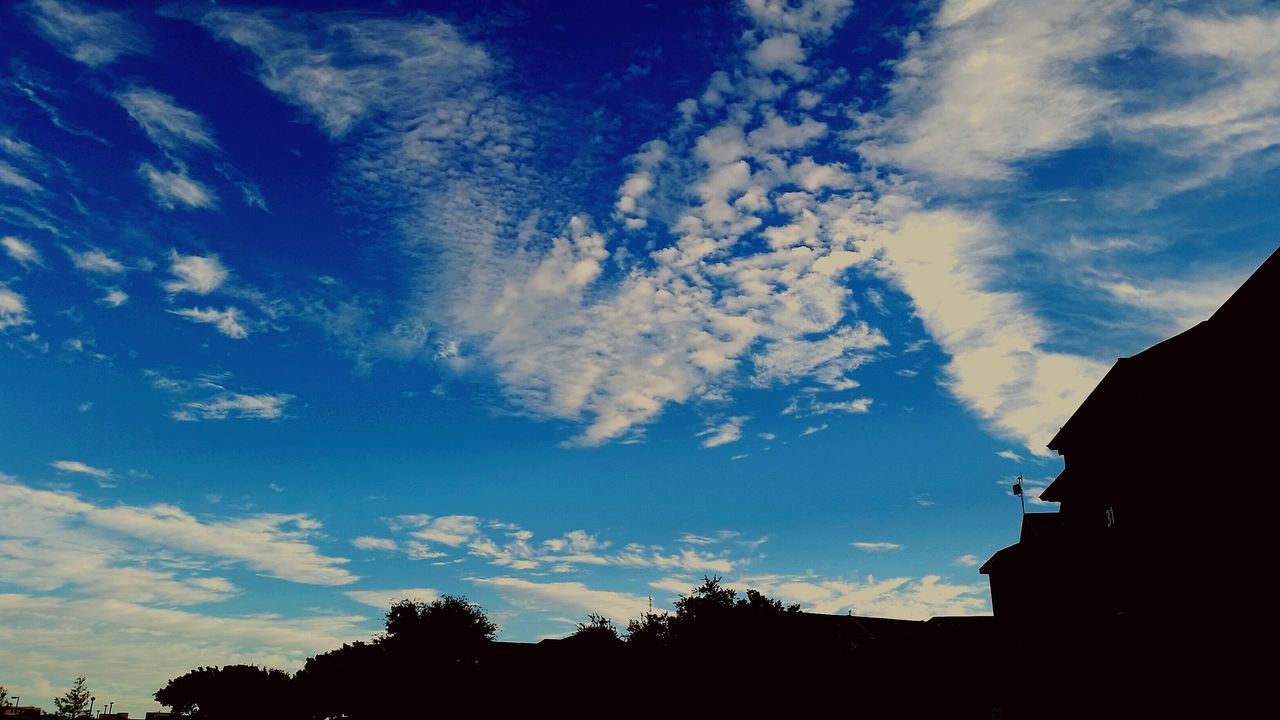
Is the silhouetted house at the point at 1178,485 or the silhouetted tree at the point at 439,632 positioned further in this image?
the silhouetted tree at the point at 439,632

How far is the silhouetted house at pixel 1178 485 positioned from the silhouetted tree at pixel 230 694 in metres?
96.6

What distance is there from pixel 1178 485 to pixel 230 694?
109m

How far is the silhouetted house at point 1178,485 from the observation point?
27.3 m

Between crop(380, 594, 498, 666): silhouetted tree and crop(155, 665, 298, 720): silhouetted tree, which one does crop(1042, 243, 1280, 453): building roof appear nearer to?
crop(380, 594, 498, 666): silhouetted tree

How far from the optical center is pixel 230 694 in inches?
4178

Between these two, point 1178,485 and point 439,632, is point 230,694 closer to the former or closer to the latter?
point 439,632

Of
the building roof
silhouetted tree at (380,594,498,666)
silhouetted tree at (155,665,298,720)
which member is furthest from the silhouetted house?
silhouetted tree at (155,665,298,720)

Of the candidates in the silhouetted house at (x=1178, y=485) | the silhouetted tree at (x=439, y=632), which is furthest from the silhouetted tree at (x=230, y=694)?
the silhouetted house at (x=1178, y=485)

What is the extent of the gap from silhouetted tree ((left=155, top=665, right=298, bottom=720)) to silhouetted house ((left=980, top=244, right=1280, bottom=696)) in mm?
96569

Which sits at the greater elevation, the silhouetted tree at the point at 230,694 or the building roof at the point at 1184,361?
the building roof at the point at 1184,361

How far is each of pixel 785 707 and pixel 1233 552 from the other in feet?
78.2

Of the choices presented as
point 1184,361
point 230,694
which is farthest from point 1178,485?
point 230,694

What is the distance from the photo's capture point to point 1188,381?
101ft

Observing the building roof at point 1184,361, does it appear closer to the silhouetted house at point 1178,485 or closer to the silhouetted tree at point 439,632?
the silhouetted house at point 1178,485
